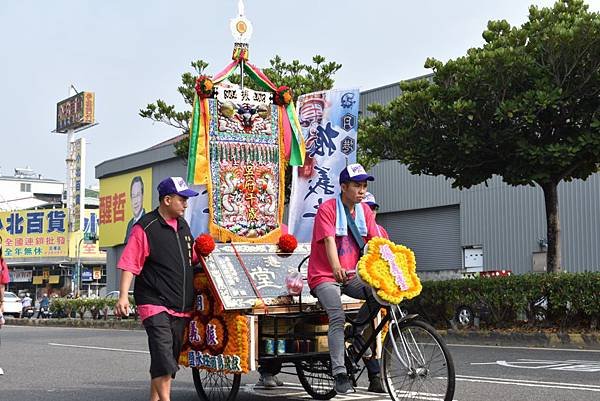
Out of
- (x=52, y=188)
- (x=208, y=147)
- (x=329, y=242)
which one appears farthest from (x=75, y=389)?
(x=52, y=188)

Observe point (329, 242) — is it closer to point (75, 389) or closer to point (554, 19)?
point (75, 389)

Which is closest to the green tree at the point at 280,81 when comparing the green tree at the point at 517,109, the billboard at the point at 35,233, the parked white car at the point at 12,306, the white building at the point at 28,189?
the green tree at the point at 517,109

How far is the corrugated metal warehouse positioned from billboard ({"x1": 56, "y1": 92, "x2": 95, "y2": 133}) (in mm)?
30305

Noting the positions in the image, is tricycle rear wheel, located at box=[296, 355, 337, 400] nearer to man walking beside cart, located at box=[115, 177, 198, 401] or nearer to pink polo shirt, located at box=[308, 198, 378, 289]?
pink polo shirt, located at box=[308, 198, 378, 289]

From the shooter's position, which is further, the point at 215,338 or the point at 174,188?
the point at 215,338

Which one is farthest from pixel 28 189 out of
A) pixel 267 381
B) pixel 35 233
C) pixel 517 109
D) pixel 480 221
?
pixel 267 381

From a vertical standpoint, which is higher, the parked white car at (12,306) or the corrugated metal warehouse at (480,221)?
the corrugated metal warehouse at (480,221)

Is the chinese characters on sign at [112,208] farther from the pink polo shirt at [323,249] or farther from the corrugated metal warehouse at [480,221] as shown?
the pink polo shirt at [323,249]

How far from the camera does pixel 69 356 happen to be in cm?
1430

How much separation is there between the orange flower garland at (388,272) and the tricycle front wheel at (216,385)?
1829 millimetres

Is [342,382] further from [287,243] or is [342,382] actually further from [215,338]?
[287,243]

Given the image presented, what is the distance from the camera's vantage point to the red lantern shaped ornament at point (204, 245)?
734 centimetres

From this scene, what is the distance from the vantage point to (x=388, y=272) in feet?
20.6

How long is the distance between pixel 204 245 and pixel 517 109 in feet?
33.4
